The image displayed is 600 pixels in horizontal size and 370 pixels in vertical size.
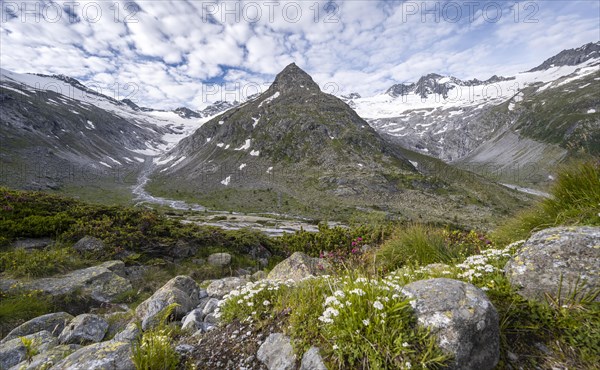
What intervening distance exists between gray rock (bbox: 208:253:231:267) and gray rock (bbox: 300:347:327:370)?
1288cm

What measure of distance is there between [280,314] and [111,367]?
2.54 meters

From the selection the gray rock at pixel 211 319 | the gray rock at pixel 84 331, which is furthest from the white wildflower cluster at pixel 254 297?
the gray rock at pixel 84 331

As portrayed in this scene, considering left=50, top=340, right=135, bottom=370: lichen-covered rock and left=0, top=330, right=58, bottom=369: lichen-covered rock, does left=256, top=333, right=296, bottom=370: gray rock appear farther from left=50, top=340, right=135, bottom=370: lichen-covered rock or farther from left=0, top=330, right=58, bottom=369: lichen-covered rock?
left=0, top=330, right=58, bottom=369: lichen-covered rock

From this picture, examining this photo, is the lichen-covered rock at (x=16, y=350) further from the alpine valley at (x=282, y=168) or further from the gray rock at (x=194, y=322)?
the alpine valley at (x=282, y=168)

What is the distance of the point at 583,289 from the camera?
4047mm

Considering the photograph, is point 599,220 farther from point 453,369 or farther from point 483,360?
point 453,369

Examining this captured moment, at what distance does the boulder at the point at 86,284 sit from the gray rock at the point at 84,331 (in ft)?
11.7

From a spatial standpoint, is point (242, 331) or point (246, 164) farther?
point (246, 164)

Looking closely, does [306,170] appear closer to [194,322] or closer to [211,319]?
[211,319]

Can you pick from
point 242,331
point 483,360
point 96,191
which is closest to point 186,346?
point 242,331

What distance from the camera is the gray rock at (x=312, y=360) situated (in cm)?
366

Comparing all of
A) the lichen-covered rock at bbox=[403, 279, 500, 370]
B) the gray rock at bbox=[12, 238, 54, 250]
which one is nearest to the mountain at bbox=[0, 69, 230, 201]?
the gray rock at bbox=[12, 238, 54, 250]

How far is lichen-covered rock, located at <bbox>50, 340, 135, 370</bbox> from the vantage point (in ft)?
12.1

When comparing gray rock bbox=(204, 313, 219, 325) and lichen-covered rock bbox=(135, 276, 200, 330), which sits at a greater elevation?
gray rock bbox=(204, 313, 219, 325)
